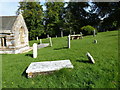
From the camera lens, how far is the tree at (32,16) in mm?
35094

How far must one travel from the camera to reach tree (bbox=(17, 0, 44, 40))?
3509cm

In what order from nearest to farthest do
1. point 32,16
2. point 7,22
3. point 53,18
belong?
1. point 7,22
2. point 32,16
3. point 53,18

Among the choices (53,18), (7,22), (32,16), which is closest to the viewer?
(7,22)

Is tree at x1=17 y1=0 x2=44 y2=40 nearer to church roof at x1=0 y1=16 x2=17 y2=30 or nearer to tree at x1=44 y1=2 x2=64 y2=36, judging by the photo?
tree at x1=44 y1=2 x2=64 y2=36

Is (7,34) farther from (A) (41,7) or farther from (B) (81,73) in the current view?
(A) (41,7)

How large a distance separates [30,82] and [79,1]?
39212mm

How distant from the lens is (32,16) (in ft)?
115

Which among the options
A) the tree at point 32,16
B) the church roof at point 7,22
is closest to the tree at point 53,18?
the tree at point 32,16

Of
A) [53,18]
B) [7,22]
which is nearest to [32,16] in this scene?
[53,18]

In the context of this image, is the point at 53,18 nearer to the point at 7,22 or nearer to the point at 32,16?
the point at 32,16

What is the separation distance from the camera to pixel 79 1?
39844mm

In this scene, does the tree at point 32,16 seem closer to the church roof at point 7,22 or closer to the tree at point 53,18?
the tree at point 53,18

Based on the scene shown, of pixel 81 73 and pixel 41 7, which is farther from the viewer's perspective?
pixel 41 7

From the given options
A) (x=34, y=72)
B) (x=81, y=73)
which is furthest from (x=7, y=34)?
(x=81, y=73)
